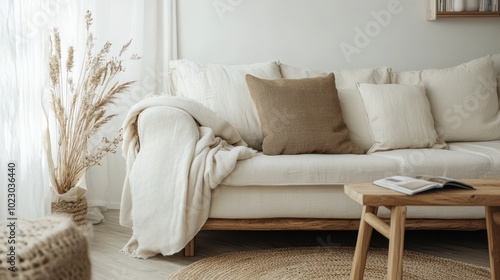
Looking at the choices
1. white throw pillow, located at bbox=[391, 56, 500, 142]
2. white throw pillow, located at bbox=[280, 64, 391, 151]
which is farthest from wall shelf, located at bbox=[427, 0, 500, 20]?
white throw pillow, located at bbox=[280, 64, 391, 151]

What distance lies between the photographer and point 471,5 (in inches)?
138

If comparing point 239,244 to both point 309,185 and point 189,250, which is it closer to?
point 189,250

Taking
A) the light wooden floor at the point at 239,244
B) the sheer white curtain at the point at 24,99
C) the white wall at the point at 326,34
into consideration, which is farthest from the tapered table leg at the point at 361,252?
the white wall at the point at 326,34

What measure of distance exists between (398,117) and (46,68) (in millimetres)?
1861

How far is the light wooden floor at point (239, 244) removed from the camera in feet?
7.35

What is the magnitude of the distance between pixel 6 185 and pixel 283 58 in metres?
2.08

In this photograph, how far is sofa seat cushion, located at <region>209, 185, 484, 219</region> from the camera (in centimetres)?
236

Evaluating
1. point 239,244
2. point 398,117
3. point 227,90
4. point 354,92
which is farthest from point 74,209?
point 398,117

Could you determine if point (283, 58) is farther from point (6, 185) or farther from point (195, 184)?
point (6, 185)

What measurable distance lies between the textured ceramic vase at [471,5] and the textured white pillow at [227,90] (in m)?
1.45

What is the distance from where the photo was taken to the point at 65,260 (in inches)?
31.0

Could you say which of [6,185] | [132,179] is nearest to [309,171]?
[132,179]

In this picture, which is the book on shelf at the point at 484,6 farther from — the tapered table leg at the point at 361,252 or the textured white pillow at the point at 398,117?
the tapered table leg at the point at 361,252

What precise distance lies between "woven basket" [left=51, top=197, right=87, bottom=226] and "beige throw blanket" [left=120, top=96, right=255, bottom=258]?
47 cm
